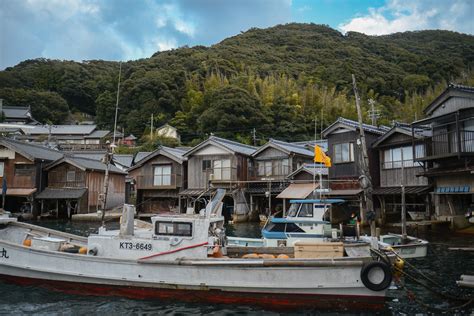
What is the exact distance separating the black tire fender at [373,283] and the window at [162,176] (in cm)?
2915

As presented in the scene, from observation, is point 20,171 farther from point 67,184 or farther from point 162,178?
point 162,178

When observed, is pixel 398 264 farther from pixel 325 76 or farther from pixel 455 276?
pixel 325 76

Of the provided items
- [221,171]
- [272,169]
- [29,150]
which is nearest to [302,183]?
[272,169]

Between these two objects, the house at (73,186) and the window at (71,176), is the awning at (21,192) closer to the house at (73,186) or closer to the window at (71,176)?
the house at (73,186)

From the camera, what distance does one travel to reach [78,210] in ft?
114

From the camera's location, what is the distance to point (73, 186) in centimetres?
3569

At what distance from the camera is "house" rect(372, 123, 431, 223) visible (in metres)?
25.0

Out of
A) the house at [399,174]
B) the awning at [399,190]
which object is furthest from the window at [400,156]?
the awning at [399,190]

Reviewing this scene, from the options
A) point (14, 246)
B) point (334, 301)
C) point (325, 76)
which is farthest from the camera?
point (325, 76)

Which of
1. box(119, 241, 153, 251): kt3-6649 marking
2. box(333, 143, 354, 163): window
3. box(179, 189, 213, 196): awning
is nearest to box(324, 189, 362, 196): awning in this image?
box(333, 143, 354, 163): window

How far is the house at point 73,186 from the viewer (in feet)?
114

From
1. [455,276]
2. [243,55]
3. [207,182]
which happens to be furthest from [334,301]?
[243,55]

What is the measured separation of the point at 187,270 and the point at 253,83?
48.8 m

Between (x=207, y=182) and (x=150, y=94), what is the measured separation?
1322 inches
